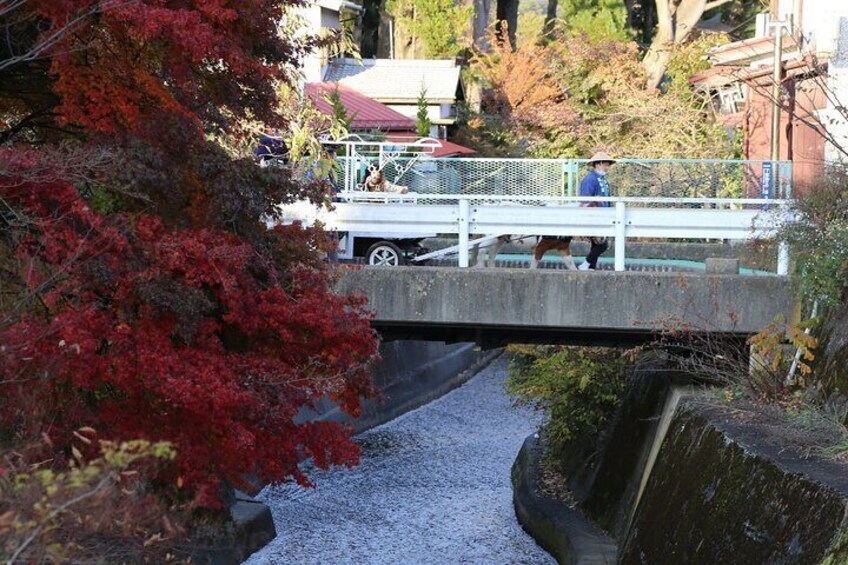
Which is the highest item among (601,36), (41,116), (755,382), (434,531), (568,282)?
(601,36)

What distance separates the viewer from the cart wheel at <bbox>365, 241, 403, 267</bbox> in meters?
16.6

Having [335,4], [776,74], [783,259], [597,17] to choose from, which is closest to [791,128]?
[776,74]

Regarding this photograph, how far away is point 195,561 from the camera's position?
13359mm

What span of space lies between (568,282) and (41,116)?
5491 mm

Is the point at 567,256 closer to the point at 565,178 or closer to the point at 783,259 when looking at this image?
the point at 783,259

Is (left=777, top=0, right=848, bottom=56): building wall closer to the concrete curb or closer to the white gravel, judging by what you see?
the concrete curb

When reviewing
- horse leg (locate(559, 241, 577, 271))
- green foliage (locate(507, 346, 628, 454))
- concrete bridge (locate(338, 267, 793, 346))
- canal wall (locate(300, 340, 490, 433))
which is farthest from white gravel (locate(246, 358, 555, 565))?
horse leg (locate(559, 241, 577, 271))

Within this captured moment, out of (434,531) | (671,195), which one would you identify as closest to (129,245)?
(434,531)

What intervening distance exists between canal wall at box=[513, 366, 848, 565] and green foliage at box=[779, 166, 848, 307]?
4.82ft

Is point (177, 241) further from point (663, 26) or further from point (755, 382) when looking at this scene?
point (663, 26)

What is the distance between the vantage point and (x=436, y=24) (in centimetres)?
4475

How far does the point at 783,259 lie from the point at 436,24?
32018mm

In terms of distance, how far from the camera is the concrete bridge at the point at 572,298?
13.8 meters

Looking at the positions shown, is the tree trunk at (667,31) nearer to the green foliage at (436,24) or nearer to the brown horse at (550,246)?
the green foliage at (436,24)
